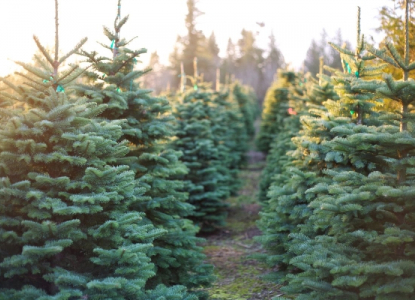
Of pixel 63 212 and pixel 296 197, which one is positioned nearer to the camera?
pixel 63 212

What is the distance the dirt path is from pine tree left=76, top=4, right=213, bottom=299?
83 cm

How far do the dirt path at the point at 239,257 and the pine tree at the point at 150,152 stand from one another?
83 cm

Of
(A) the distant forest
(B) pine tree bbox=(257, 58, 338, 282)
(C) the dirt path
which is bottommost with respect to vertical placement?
(C) the dirt path

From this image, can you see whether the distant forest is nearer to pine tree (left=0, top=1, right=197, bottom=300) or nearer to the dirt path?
the dirt path

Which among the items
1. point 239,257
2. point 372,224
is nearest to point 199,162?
point 239,257

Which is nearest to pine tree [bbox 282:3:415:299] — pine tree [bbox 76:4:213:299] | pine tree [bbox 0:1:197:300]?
pine tree [bbox 0:1:197:300]

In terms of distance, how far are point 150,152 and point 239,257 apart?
12.2ft

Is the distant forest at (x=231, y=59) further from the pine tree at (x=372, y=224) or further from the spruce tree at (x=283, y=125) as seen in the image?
the pine tree at (x=372, y=224)

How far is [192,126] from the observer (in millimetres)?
10078

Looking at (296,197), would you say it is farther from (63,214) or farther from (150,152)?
(63,214)

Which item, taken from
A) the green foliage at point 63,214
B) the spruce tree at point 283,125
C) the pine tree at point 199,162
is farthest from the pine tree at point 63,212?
the pine tree at point 199,162

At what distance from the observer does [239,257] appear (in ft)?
27.9

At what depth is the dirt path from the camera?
20.7ft

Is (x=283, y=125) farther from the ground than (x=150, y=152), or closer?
farther from the ground
